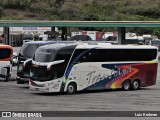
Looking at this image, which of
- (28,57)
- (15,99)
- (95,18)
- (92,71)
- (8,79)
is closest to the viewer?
(15,99)

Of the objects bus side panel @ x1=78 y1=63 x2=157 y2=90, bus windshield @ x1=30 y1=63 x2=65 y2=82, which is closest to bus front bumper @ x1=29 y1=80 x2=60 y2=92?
bus windshield @ x1=30 y1=63 x2=65 y2=82

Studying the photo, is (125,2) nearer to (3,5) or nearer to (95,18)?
(95,18)

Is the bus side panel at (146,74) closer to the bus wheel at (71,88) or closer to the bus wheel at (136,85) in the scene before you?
the bus wheel at (136,85)

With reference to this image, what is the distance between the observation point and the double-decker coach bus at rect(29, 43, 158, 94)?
23.6 m

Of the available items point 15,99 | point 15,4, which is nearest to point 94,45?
point 15,99

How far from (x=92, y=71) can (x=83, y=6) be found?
108 m

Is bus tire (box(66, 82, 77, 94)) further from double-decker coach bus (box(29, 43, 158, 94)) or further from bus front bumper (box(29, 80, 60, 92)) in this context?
bus front bumper (box(29, 80, 60, 92))

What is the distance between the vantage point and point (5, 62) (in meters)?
31.3

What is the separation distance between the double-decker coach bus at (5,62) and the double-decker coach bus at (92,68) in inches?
284

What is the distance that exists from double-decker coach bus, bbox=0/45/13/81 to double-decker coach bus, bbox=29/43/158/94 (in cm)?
722

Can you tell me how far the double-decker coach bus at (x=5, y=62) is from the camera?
3114cm

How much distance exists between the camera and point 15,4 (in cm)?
12475

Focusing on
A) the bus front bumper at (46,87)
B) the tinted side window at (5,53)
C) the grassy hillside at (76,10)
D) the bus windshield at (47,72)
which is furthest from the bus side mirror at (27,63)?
the grassy hillside at (76,10)

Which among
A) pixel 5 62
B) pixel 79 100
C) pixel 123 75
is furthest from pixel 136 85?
pixel 5 62
